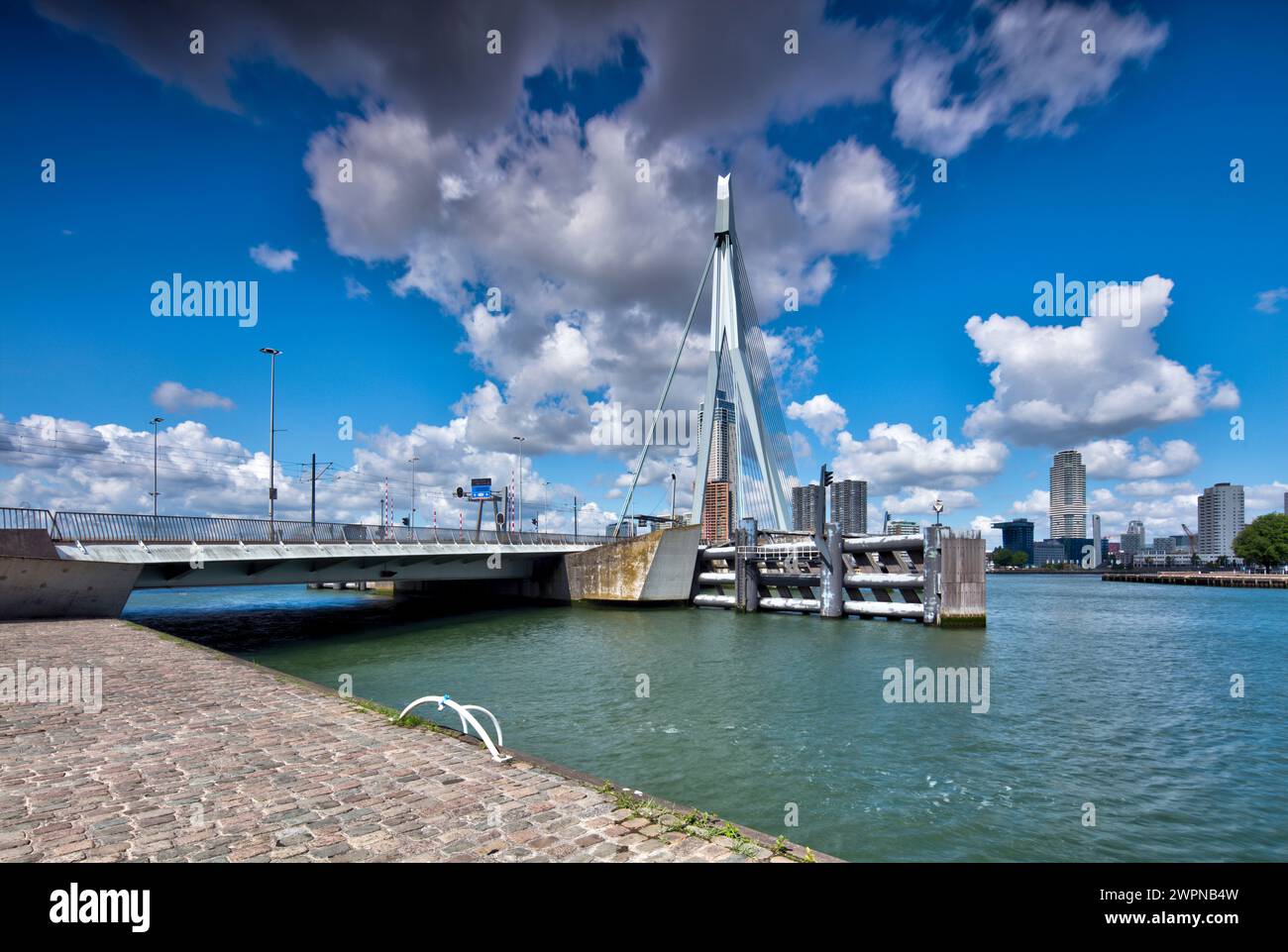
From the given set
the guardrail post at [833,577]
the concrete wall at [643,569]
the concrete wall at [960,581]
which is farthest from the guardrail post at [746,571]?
the concrete wall at [960,581]

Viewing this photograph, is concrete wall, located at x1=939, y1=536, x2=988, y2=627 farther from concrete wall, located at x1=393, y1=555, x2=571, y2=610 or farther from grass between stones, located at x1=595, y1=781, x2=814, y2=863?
grass between stones, located at x1=595, y1=781, x2=814, y2=863

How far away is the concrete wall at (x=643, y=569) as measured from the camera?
152ft

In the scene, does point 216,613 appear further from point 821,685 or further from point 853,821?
point 853,821

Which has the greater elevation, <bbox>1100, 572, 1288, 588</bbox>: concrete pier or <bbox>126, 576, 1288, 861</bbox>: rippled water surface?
<bbox>126, 576, 1288, 861</bbox>: rippled water surface

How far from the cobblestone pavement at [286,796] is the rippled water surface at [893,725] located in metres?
3.96

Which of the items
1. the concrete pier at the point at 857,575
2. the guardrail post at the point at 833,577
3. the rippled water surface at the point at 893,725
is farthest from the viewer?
the guardrail post at the point at 833,577

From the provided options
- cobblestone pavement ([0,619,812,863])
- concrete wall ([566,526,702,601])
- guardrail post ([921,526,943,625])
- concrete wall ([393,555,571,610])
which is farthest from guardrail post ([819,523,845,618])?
cobblestone pavement ([0,619,812,863])

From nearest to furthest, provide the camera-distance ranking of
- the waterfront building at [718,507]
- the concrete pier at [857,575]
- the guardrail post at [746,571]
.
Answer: the concrete pier at [857,575], the guardrail post at [746,571], the waterfront building at [718,507]

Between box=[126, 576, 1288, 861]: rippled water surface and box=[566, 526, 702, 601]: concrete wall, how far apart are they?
37.8ft

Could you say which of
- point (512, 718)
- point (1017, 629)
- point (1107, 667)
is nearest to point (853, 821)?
point (512, 718)

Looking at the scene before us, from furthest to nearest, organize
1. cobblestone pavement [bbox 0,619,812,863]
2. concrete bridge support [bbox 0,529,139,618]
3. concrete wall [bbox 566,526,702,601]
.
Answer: concrete wall [bbox 566,526,702,601], concrete bridge support [bbox 0,529,139,618], cobblestone pavement [bbox 0,619,812,863]

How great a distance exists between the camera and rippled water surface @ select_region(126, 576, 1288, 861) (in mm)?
9797

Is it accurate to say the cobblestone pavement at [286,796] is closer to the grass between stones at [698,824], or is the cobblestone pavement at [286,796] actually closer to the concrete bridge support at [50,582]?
the grass between stones at [698,824]
